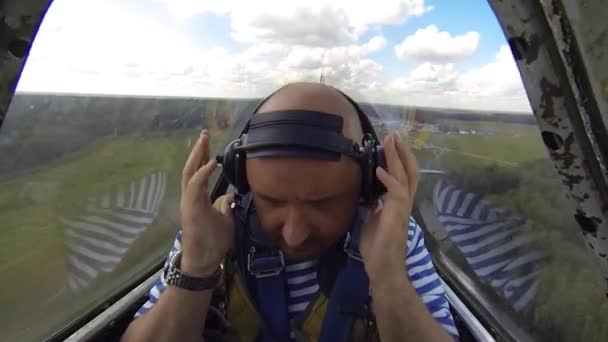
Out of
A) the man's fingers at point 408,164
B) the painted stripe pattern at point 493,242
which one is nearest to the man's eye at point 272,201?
the man's fingers at point 408,164

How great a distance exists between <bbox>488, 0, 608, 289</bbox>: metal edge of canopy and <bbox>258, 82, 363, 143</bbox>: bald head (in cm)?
70

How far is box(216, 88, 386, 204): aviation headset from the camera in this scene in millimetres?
1141

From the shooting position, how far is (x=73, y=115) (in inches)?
63.2

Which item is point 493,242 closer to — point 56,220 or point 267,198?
point 267,198

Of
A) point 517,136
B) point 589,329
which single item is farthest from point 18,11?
point 589,329

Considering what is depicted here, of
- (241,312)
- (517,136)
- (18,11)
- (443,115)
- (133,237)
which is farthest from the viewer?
(443,115)

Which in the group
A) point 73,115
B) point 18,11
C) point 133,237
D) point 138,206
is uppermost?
point 18,11

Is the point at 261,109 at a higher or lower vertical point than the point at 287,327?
higher

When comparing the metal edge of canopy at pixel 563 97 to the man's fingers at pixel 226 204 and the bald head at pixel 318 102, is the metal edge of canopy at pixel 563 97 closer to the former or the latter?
the bald head at pixel 318 102

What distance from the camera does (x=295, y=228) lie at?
1165 mm

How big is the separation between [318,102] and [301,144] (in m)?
0.19

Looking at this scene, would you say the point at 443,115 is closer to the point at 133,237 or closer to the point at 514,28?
the point at 133,237

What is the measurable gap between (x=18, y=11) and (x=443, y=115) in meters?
2.27

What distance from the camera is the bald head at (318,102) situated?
1250 mm
